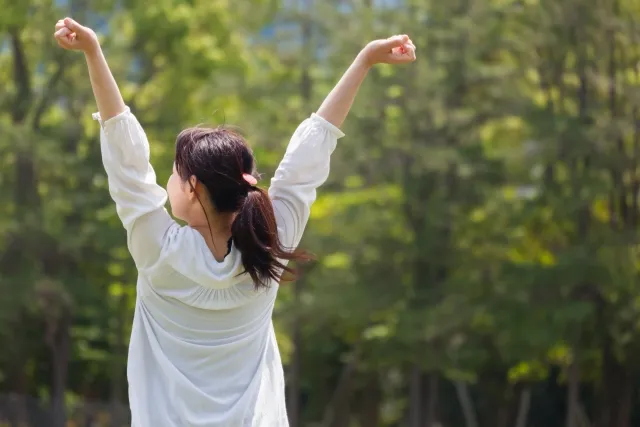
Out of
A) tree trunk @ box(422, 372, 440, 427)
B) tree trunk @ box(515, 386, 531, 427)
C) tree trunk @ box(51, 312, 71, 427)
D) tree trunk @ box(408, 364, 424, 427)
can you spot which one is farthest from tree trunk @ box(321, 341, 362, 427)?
tree trunk @ box(51, 312, 71, 427)

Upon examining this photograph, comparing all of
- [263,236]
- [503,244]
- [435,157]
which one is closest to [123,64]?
[435,157]

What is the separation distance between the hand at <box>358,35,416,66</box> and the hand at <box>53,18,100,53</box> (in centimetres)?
58

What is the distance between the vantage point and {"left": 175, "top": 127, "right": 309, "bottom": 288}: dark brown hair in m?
2.47

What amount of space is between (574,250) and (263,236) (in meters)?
15.4

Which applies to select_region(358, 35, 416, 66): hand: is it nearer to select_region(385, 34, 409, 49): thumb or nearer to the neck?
select_region(385, 34, 409, 49): thumb

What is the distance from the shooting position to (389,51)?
9.00 feet

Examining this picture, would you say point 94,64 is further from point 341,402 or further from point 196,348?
point 341,402

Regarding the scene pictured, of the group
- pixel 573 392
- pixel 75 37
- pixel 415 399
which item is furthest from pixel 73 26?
pixel 415 399

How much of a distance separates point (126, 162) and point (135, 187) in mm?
51

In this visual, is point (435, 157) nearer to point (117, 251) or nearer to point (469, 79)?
point (469, 79)

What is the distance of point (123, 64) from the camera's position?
19.9m

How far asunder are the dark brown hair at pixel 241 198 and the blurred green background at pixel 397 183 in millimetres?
15109

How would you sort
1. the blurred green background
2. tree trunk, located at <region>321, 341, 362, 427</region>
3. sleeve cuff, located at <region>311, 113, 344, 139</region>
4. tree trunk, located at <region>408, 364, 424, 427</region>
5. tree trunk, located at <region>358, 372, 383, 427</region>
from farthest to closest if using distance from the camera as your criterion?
tree trunk, located at <region>358, 372, 383, 427</region> < tree trunk, located at <region>321, 341, 362, 427</region> < tree trunk, located at <region>408, 364, 424, 427</region> < the blurred green background < sleeve cuff, located at <region>311, 113, 344, 139</region>

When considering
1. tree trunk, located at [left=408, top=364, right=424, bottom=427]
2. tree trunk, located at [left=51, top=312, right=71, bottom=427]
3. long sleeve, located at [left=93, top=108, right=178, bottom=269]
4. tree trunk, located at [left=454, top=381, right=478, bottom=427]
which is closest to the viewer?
long sleeve, located at [left=93, top=108, right=178, bottom=269]
